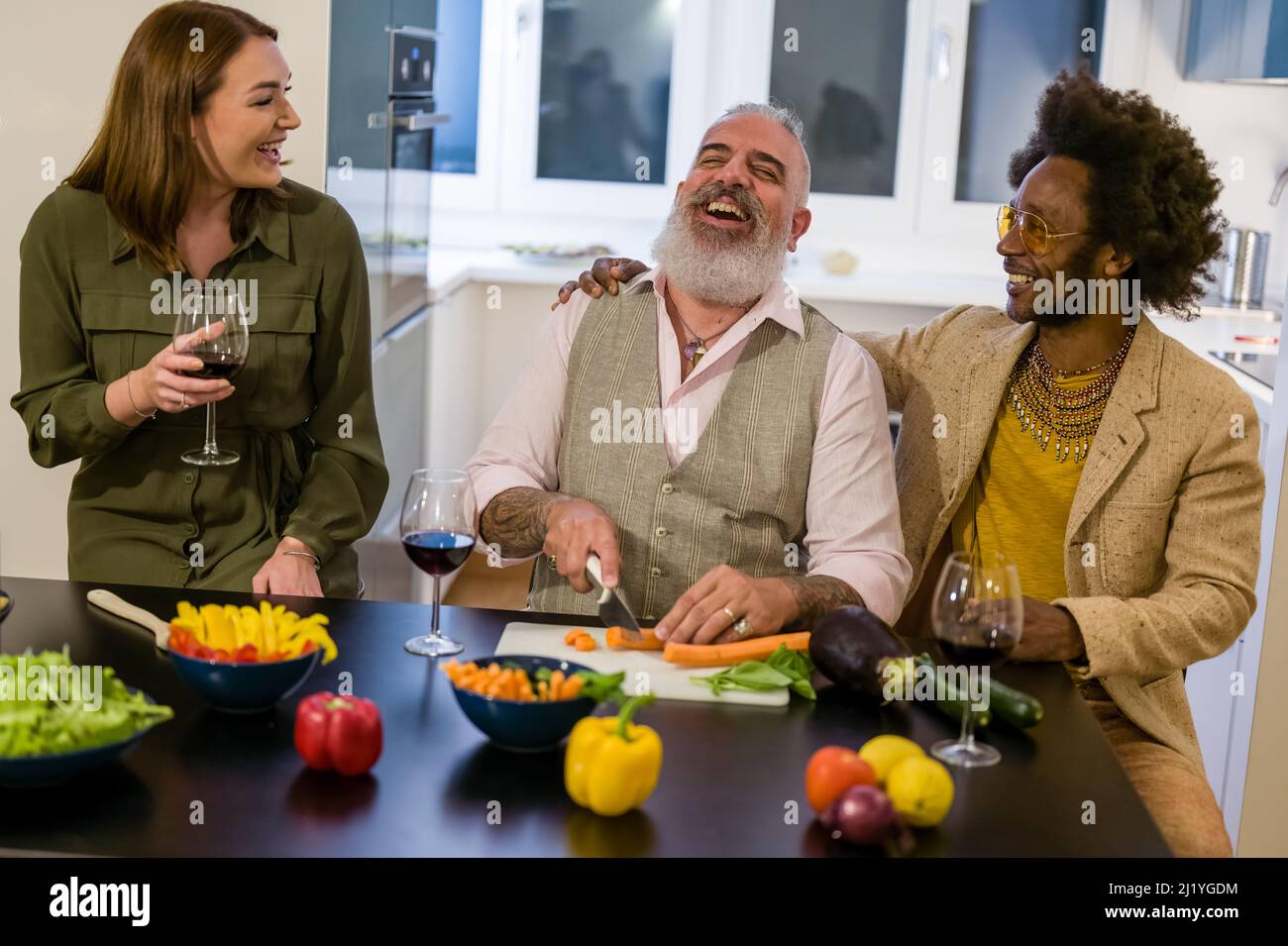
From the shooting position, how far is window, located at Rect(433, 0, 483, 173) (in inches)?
198

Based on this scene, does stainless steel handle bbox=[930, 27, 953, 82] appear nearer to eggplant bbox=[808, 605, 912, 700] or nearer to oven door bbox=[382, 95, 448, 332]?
oven door bbox=[382, 95, 448, 332]

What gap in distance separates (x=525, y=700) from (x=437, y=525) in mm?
352

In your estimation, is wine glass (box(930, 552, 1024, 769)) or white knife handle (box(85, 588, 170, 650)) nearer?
wine glass (box(930, 552, 1024, 769))

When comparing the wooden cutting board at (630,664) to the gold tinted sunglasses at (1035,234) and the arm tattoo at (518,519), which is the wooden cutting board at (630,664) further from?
the gold tinted sunglasses at (1035,234)

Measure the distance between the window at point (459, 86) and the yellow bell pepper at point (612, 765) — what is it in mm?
3922

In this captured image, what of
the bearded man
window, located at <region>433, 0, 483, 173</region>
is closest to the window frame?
window, located at <region>433, 0, 483, 173</region>

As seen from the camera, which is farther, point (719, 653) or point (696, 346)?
point (696, 346)

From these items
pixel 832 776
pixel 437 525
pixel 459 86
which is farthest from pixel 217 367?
pixel 459 86

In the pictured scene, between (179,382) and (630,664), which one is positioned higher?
(179,382)

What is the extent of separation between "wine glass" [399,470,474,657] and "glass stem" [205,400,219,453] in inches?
25.3

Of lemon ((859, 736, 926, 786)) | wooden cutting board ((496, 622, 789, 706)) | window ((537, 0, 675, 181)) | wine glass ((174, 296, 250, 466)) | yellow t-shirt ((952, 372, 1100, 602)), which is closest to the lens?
lemon ((859, 736, 926, 786))

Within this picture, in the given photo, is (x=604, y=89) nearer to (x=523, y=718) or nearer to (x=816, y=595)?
(x=816, y=595)

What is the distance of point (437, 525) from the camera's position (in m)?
1.66

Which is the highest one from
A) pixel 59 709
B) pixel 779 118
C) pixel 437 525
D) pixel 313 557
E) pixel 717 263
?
pixel 779 118
